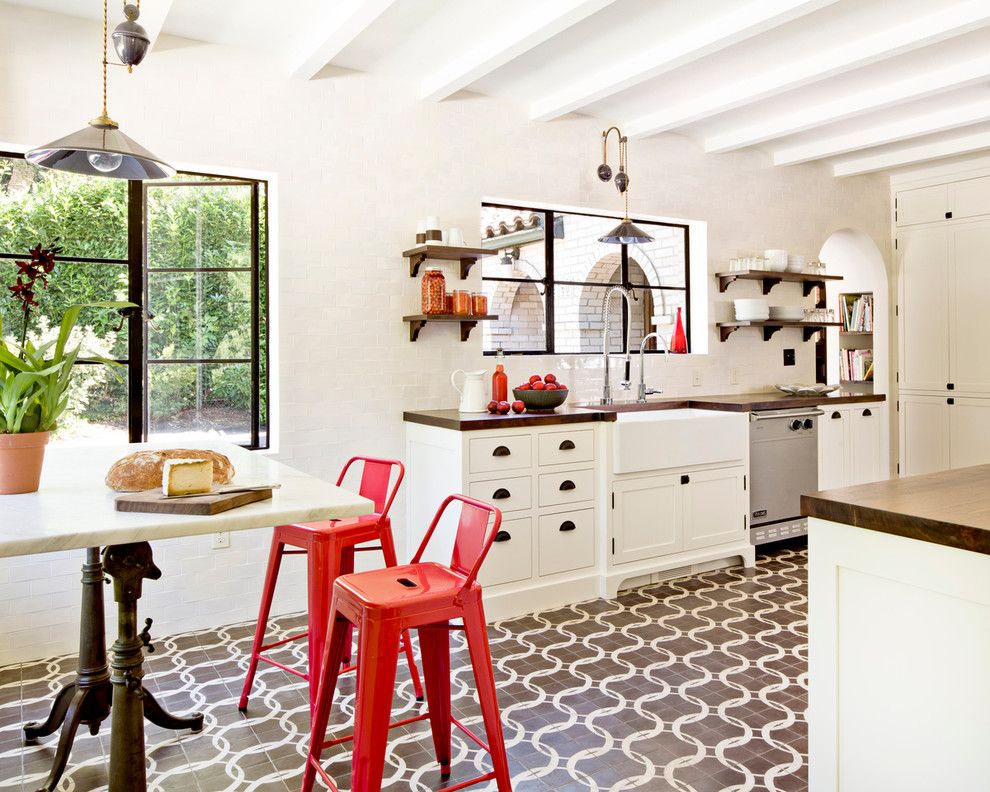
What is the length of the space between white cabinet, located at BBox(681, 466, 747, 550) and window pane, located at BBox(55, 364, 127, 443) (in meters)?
2.90

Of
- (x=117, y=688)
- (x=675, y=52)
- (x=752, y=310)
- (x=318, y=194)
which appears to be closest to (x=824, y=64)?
(x=675, y=52)

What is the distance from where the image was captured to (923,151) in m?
5.45

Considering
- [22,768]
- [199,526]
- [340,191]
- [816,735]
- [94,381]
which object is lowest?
[22,768]

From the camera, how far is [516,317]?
187 inches

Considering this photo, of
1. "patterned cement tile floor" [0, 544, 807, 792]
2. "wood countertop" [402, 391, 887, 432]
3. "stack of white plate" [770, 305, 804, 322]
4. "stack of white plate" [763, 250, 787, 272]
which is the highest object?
"stack of white plate" [763, 250, 787, 272]

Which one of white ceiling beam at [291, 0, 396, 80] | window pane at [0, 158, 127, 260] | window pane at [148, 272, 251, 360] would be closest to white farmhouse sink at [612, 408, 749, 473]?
window pane at [148, 272, 251, 360]

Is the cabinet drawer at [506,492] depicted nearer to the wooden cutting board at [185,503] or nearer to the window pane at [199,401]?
the window pane at [199,401]

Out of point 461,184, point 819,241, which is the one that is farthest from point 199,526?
point 819,241

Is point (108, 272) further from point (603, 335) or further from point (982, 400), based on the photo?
point (982, 400)

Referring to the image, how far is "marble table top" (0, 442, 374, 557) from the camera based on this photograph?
159 cm

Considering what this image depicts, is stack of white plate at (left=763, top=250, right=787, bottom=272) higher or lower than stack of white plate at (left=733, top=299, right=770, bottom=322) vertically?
higher

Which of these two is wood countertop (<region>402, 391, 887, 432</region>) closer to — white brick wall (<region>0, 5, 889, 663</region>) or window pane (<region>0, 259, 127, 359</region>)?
white brick wall (<region>0, 5, 889, 663</region>)

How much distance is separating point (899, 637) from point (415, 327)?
2.89m

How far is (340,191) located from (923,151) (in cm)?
415
